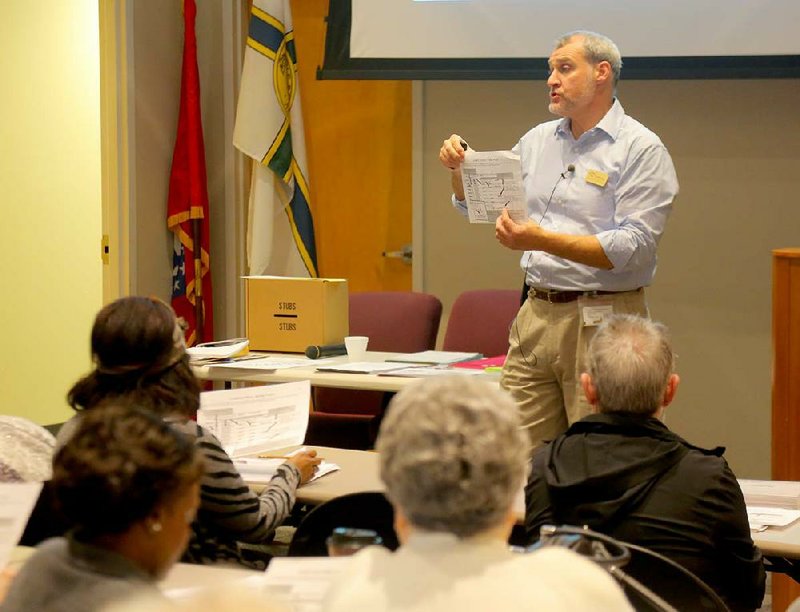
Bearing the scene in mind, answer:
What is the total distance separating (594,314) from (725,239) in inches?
79.1

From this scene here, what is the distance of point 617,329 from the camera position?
238 cm

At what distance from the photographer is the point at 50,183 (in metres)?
6.82

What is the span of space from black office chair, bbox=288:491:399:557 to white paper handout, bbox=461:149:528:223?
139cm

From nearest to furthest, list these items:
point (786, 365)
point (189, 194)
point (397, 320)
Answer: point (786, 365) < point (397, 320) < point (189, 194)

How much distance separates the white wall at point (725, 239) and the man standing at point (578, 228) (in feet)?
5.68

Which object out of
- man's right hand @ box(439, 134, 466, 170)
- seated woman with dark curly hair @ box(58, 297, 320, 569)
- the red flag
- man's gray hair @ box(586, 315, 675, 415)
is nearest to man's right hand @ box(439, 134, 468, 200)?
man's right hand @ box(439, 134, 466, 170)

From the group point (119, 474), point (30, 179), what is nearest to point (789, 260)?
point (119, 474)

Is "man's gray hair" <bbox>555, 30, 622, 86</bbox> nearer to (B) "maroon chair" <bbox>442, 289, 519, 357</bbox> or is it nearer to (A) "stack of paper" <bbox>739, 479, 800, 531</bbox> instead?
(B) "maroon chair" <bbox>442, 289, 519, 357</bbox>

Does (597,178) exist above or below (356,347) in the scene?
above

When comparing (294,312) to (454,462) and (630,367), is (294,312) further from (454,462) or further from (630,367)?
(454,462)

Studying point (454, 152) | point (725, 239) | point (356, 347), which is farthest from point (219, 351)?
point (725, 239)

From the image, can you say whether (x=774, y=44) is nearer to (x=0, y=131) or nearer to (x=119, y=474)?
(x=119, y=474)

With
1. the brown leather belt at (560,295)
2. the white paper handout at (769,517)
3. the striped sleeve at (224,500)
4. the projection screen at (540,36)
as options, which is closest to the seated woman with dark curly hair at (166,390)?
the striped sleeve at (224,500)

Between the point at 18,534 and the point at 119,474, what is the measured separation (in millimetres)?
799
